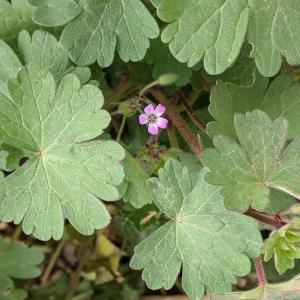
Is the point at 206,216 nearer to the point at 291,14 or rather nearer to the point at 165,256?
the point at 165,256

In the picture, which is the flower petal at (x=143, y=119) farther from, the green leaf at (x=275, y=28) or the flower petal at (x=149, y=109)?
the green leaf at (x=275, y=28)

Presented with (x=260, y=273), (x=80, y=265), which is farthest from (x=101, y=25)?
(x=80, y=265)

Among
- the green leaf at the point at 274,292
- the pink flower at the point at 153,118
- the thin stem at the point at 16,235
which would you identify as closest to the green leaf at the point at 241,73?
the pink flower at the point at 153,118

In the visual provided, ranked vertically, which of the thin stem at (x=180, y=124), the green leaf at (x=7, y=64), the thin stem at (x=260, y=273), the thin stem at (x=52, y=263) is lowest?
the thin stem at (x=52, y=263)

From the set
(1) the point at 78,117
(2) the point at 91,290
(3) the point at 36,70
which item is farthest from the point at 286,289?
(2) the point at 91,290

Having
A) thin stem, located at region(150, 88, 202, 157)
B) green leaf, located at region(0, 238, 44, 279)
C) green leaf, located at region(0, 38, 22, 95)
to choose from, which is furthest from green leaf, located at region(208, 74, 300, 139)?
green leaf, located at region(0, 238, 44, 279)

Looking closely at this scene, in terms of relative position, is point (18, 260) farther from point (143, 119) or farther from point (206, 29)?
point (206, 29)
